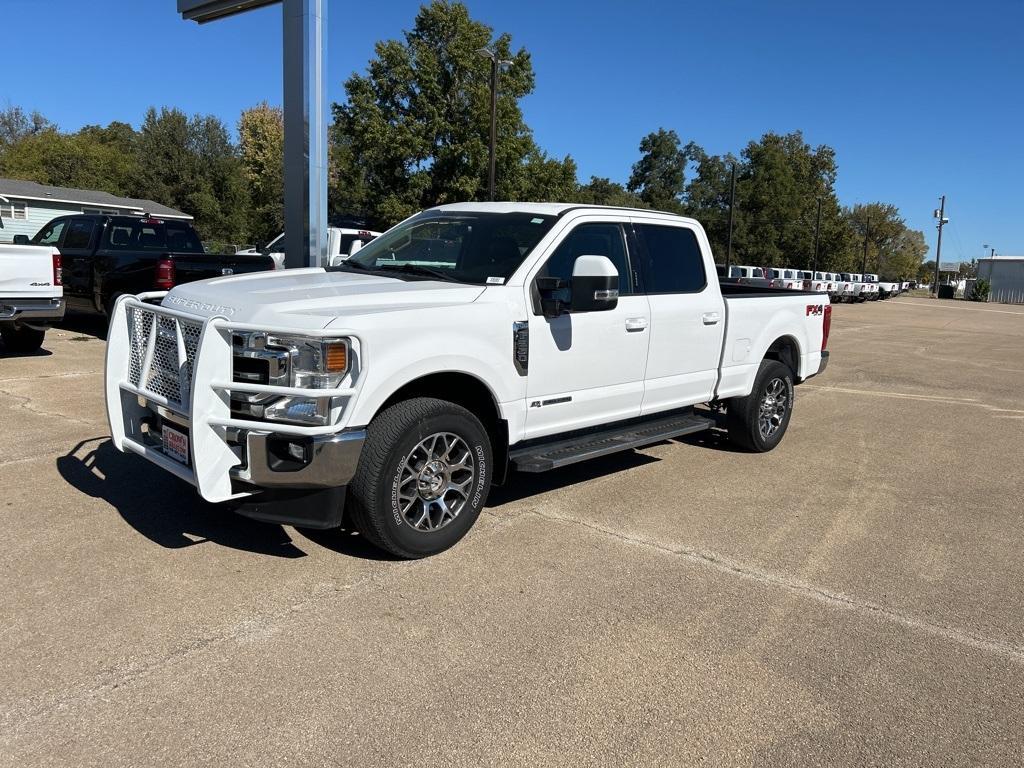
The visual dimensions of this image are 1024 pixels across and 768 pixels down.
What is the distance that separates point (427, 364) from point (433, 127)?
3667 cm

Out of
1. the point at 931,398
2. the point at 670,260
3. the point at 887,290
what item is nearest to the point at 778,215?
the point at 887,290

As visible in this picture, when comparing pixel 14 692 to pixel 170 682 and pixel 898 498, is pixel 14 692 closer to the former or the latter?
pixel 170 682

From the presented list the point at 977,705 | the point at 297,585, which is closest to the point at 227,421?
the point at 297,585

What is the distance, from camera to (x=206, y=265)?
35.4ft

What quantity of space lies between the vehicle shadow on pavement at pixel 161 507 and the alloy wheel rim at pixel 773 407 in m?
4.37

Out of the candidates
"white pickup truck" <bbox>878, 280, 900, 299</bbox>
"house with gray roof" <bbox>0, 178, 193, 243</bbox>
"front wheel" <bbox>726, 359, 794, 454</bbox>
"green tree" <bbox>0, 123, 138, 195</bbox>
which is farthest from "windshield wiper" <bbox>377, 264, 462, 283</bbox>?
"green tree" <bbox>0, 123, 138, 195</bbox>

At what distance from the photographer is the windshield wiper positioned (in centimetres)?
486

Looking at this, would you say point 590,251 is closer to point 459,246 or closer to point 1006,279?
point 459,246

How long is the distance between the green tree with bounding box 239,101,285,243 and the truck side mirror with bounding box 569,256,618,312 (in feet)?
187

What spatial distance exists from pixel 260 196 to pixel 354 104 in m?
26.3

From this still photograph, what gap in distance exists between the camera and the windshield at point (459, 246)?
16.0 ft

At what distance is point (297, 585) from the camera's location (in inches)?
153

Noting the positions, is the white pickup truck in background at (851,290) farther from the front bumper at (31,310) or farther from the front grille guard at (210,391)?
the front grille guard at (210,391)

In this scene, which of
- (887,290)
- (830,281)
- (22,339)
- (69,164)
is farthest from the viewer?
(69,164)
